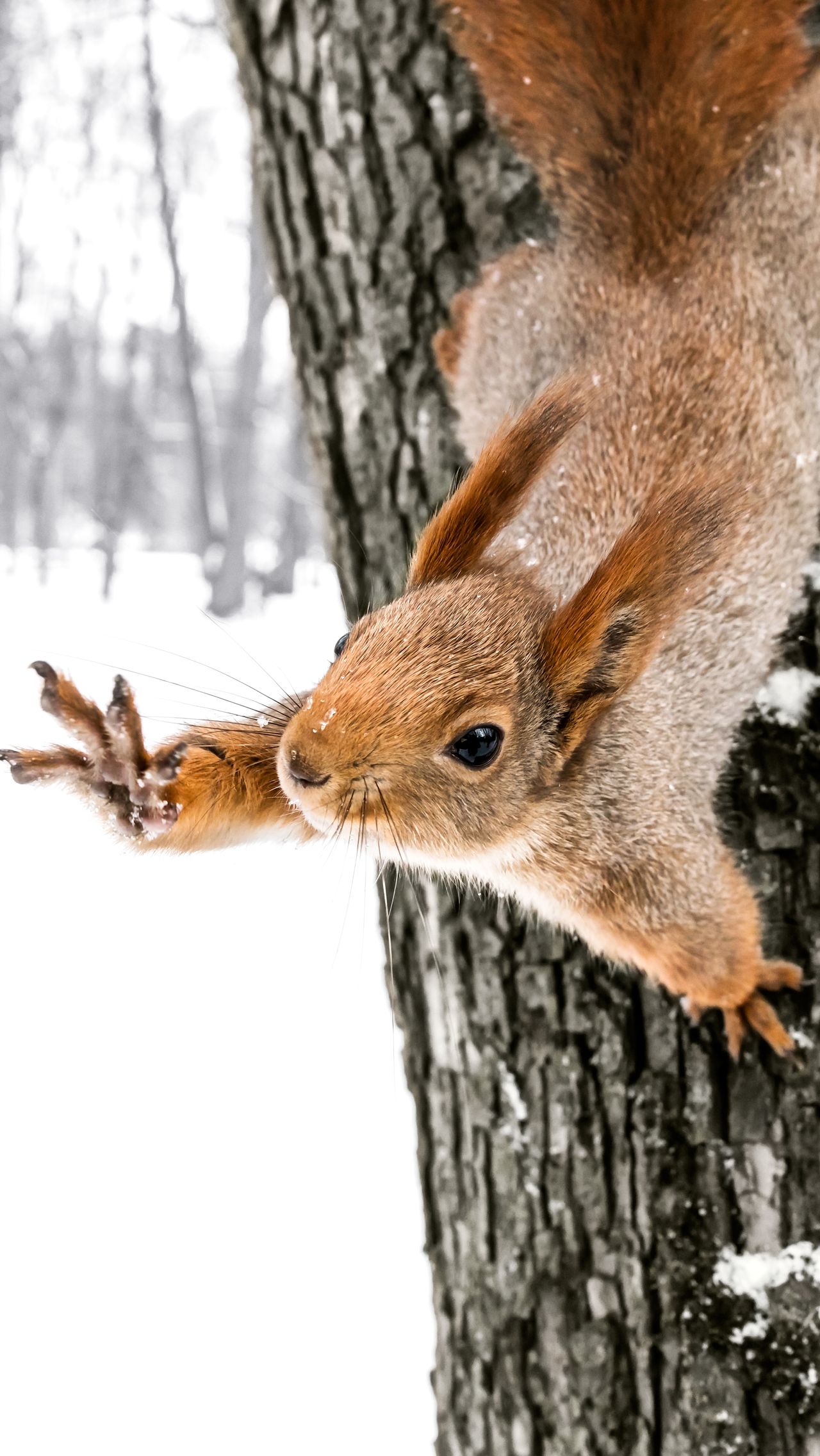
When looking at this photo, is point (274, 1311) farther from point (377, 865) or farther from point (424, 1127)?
point (377, 865)

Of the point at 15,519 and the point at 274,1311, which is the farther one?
the point at 15,519

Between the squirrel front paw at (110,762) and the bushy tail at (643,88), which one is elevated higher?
the bushy tail at (643,88)

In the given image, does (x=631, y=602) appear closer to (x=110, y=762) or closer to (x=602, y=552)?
(x=602, y=552)

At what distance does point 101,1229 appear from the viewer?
3.10m

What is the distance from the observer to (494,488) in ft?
3.28

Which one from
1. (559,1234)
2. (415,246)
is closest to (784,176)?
(415,246)

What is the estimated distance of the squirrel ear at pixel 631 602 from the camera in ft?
2.95

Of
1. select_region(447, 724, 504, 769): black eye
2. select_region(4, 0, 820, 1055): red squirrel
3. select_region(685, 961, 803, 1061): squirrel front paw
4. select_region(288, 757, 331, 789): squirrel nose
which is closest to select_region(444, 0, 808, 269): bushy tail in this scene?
select_region(4, 0, 820, 1055): red squirrel

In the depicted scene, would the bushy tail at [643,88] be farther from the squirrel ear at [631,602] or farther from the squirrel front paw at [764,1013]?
the squirrel front paw at [764,1013]

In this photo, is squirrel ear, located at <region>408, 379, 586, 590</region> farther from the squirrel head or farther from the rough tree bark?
the rough tree bark

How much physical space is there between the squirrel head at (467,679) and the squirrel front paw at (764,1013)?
0.43 metres

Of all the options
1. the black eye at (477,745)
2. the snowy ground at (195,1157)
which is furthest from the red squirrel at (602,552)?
the snowy ground at (195,1157)

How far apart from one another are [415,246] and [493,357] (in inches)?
8.2

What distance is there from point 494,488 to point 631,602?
0.58 ft
